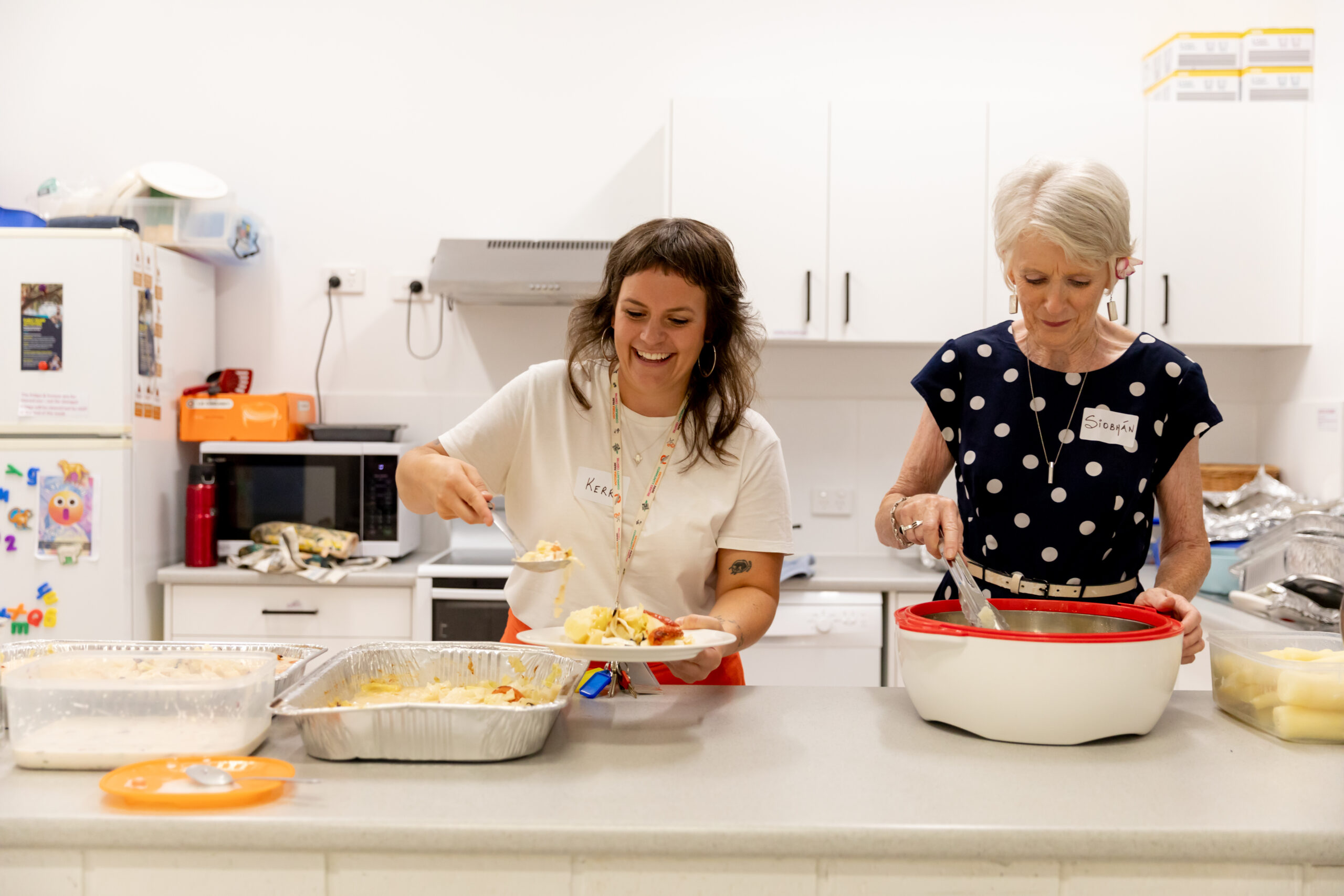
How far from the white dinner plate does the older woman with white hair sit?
40cm

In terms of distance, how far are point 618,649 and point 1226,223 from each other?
9.15ft

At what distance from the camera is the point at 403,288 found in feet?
11.1

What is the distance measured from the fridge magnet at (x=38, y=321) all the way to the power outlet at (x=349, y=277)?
85cm

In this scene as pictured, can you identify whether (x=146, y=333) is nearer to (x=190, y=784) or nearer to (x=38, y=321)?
(x=38, y=321)

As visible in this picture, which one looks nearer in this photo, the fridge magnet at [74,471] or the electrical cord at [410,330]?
the fridge magnet at [74,471]

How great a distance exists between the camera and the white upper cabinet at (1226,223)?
9.91 feet

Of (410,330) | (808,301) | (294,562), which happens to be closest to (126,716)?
(294,562)

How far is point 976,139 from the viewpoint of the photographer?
301cm

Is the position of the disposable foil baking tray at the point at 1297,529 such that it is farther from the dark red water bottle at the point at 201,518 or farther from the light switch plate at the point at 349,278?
the dark red water bottle at the point at 201,518

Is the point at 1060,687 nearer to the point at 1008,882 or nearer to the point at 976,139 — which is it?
the point at 1008,882

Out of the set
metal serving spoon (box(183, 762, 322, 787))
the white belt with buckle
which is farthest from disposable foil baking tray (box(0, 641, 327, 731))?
the white belt with buckle

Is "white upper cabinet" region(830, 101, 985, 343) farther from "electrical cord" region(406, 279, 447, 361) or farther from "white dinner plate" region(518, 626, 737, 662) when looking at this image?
"white dinner plate" region(518, 626, 737, 662)

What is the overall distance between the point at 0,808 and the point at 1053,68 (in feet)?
11.6

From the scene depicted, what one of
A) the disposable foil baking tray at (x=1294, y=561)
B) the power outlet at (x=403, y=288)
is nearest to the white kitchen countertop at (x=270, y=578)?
the power outlet at (x=403, y=288)
